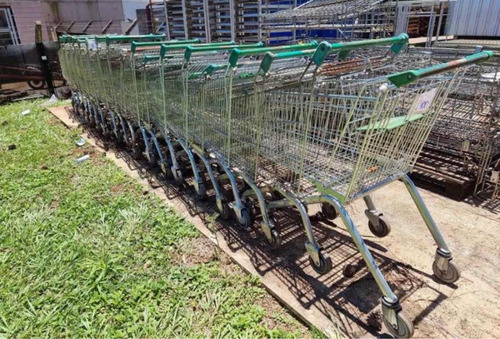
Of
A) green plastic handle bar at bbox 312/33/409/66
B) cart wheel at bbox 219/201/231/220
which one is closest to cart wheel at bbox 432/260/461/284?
green plastic handle bar at bbox 312/33/409/66

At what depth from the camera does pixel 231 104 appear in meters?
2.92

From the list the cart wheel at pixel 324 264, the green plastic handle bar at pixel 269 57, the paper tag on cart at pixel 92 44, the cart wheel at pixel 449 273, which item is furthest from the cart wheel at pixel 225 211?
the paper tag on cart at pixel 92 44

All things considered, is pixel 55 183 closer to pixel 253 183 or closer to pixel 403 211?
pixel 253 183

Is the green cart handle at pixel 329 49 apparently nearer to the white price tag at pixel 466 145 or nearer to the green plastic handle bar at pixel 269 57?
the green plastic handle bar at pixel 269 57

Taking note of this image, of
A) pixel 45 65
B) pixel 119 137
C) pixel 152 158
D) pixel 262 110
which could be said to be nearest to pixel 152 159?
pixel 152 158

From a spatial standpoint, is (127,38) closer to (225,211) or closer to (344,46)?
(225,211)

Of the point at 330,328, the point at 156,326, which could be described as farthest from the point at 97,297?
the point at 330,328

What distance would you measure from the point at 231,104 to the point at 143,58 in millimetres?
1695

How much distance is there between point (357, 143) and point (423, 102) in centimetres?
47

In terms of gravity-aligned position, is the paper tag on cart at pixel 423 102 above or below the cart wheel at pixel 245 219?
above

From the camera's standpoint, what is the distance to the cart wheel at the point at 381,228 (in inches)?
115

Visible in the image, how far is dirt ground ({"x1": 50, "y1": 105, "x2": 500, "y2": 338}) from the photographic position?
2262 millimetres

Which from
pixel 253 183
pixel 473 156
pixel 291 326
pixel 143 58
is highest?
pixel 143 58

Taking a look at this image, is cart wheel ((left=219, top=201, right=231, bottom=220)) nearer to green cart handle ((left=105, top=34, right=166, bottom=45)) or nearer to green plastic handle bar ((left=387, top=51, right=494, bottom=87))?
green plastic handle bar ((left=387, top=51, right=494, bottom=87))
